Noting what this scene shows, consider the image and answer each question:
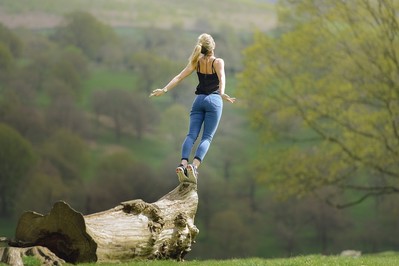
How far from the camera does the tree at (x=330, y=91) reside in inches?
1368

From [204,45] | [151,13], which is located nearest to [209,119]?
[204,45]

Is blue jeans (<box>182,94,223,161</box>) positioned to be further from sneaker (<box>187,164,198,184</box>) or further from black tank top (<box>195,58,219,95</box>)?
sneaker (<box>187,164,198,184</box>)

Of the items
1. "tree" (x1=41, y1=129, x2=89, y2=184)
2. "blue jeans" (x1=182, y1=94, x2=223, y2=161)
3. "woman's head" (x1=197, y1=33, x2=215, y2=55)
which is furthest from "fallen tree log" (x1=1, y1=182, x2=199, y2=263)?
"tree" (x1=41, y1=129, x2=89, y2=184)

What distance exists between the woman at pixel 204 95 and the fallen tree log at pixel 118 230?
80cm

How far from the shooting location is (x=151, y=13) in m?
96.7

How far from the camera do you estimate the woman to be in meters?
14.8

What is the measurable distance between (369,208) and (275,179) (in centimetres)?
3978

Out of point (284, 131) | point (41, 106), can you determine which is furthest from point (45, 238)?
point (41, 106)

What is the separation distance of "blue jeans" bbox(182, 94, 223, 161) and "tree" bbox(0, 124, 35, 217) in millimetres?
51492

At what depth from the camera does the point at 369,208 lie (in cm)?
7350

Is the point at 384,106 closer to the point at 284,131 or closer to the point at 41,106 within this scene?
the point at 284,131

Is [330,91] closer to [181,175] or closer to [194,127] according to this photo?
[194,127]

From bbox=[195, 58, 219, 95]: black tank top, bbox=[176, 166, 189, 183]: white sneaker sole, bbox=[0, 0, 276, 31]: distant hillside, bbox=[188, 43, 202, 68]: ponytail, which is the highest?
bbox=[0, 0, 276, 31]: distant hillside

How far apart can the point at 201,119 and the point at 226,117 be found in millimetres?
65749
